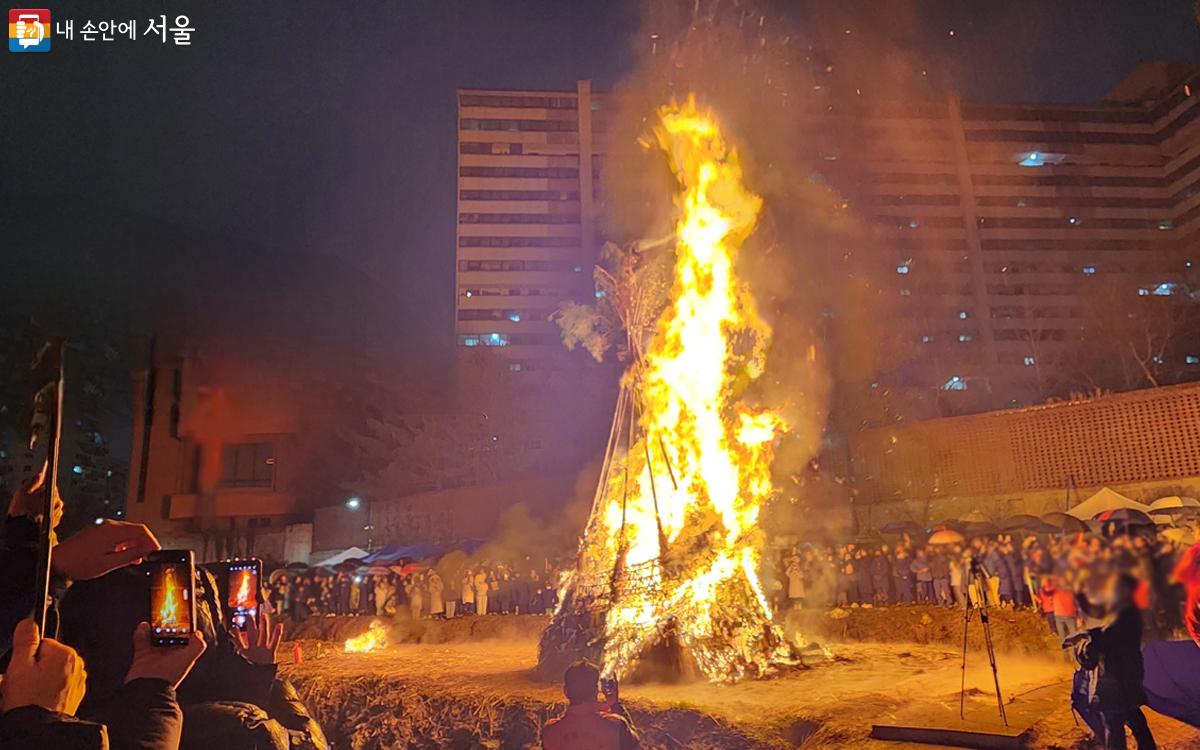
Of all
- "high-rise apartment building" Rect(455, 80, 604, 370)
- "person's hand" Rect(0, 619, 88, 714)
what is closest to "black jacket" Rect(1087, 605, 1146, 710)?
"person's hand" Rect(0, 619, 88, 714)

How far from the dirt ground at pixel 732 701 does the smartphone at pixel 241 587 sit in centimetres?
386

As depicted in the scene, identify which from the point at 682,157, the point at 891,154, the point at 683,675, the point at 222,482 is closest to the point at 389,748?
the point at 683,675

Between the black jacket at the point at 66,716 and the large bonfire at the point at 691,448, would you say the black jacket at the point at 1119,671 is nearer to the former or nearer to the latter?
the black jacket at the point at 66,716

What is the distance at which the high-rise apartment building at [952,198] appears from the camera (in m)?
58.2

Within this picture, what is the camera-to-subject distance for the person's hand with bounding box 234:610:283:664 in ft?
13.9

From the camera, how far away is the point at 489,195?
60.7 meters

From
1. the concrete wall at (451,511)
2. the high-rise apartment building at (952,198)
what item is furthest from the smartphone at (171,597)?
the high-rise apartment building at (952,198)

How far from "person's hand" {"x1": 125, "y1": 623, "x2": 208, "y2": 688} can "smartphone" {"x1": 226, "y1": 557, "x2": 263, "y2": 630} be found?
456 cm

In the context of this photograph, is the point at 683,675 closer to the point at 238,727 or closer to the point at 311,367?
the point at 238,727

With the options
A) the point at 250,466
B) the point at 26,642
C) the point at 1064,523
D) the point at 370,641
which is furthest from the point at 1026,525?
the point at 250,466

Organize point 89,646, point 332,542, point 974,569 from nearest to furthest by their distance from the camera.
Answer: point 89,646, point 974,569, point 332,542

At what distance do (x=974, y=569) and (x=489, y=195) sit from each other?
58261 millimetres

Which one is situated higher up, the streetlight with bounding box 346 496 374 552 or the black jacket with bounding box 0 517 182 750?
the streetlight with bounding box 346 496 374 552

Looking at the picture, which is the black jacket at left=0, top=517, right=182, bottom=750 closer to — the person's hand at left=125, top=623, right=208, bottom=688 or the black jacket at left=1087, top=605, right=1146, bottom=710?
the person's hand at left=125, top=623, right=208, bottom=688
